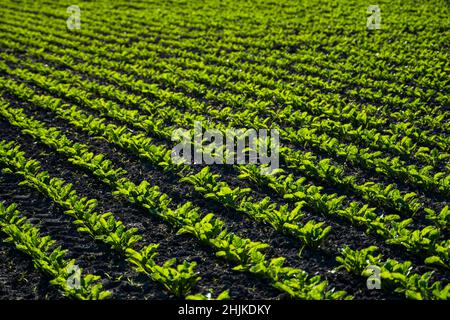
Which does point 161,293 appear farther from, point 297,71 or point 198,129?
point 297,71

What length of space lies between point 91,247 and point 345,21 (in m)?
11.5

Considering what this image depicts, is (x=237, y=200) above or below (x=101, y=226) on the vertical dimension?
above

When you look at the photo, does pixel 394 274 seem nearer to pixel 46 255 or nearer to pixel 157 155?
pixel 46 255

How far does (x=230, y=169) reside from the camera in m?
6.48

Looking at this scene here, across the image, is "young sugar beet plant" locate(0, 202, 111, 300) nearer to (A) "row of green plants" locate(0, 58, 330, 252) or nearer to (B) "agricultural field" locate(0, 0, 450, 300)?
(B) "agricultural field" locate(0, 0, 450, 300)

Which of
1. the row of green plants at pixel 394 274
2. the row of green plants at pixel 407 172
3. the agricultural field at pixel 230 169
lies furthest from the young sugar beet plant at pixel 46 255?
the row of green plants at pixel 407 172

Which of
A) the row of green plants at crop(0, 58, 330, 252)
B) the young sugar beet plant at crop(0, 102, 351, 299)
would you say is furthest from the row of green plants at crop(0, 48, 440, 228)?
the young sugar beet plant at crop(0, 102, 351, 299)

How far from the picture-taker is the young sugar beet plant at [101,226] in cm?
440

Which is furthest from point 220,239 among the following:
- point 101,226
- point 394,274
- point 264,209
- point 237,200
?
point 394,274

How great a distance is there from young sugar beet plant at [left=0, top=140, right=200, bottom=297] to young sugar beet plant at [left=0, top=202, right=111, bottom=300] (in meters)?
0.41

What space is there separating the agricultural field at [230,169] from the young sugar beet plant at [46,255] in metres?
0.02

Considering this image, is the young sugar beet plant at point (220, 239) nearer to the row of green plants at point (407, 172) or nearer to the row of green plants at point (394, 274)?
the row of green plants at point (394, 274)

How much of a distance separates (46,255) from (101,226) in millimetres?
641

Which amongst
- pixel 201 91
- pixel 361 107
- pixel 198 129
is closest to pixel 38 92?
pixel 201 91
